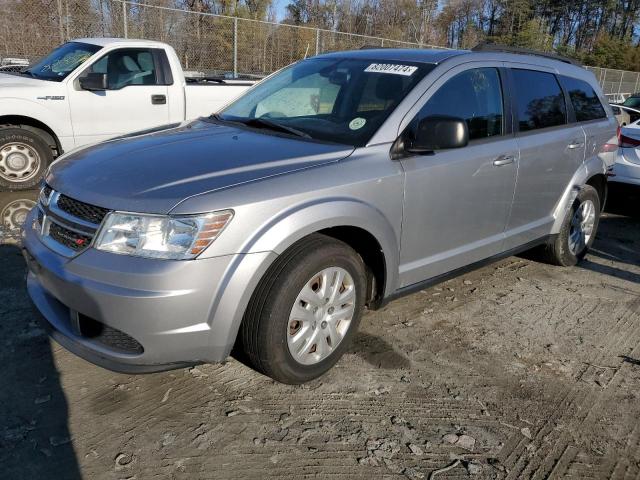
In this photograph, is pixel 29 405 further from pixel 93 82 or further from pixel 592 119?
pixel 592 119

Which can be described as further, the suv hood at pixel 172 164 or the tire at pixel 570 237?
the tire at pixel 570 237

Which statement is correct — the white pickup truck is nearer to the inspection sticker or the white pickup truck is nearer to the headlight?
the inspection sticker

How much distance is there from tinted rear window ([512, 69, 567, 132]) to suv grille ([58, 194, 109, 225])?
9.90 ft

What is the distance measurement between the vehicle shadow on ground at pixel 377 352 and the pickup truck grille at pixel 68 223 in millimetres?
1716

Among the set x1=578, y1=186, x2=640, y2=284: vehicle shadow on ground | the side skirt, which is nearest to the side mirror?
the side skirt

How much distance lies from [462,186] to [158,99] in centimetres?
501

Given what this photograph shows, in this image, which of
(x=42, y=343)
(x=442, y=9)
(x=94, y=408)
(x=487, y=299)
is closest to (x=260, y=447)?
(x=94, y=408)

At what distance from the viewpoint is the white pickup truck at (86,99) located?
21.4 ft

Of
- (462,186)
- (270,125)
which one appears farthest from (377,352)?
(270,125)

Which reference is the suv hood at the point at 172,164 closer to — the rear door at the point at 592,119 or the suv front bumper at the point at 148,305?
the suv front bumper at the point at 148,305

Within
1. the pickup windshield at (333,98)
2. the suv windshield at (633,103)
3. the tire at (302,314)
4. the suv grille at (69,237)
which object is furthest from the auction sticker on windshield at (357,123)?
the suv windshield at (633,103)

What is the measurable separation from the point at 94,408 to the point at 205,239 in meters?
1.11

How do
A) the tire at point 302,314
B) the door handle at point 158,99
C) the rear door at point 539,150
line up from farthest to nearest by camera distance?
the door handle at point 158,99 → the rear door at point 539,150 → the tire at point 302,314

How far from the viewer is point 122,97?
279 inches
